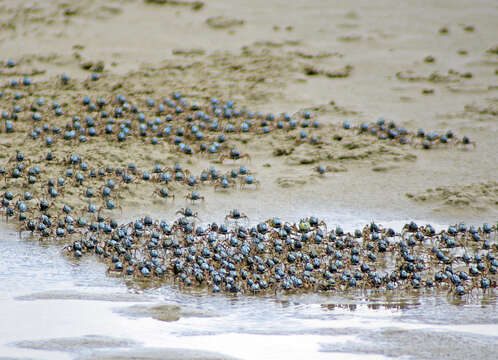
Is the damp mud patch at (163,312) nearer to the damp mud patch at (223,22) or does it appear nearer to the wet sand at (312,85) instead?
the wet sand at (312,85)

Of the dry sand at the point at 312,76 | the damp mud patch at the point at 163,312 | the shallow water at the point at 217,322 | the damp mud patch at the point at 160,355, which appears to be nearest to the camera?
the damp mud patch at the point at 160,355

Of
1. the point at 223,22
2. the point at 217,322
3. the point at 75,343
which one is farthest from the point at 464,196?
the point at 223,22

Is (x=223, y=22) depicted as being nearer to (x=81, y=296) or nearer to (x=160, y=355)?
(x=81, y=296)

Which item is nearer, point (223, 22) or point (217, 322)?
point (217, 322)

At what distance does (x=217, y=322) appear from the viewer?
277 inches

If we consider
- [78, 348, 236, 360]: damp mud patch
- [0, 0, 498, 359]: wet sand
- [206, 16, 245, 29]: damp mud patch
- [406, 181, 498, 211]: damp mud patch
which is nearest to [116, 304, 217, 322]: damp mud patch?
[0, 0, 498, 359]: wet sand

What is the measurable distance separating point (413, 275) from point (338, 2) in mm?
10223

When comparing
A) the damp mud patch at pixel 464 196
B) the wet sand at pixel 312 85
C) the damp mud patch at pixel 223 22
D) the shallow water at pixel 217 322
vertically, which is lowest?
the shallow water at pixel 217 322

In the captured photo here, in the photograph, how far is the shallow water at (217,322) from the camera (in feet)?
21.0

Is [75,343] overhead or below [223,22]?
below

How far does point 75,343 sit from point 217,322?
1.21m

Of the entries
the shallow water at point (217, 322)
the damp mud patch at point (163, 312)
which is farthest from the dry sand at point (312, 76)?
the damp mud patch at point (163, 312)

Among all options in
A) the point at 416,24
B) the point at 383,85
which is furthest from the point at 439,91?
the point at 416,24

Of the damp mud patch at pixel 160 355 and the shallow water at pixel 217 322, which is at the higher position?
the damp mud patch at pixel 160 355
